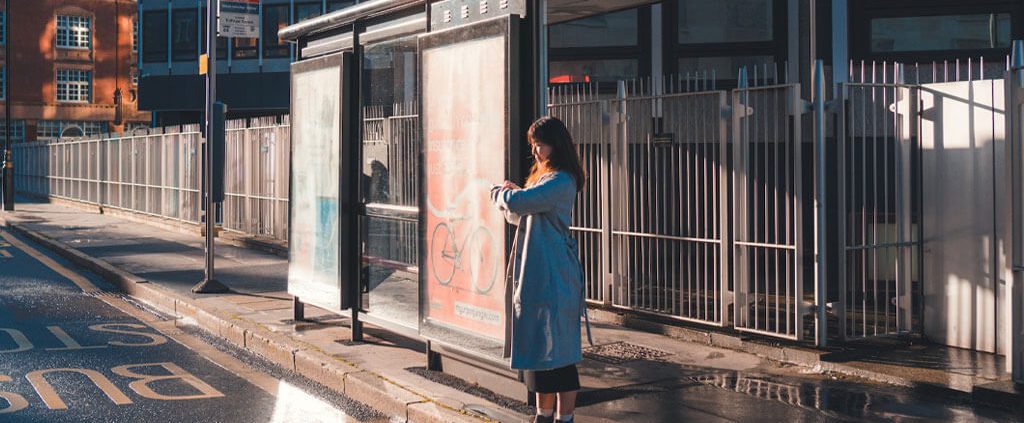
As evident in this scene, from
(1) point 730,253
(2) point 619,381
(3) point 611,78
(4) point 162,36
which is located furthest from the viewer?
(4) point 162,36

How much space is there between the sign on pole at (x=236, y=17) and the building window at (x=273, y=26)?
28.9 m

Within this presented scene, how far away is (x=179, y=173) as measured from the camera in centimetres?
2320

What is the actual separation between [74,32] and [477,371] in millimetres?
67560

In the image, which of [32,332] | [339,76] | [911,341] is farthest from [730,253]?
[32,332]

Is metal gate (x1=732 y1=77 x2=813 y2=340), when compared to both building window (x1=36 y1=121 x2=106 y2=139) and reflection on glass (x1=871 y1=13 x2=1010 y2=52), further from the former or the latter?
building window (x1=36 y1=121 x2=106 y2=139)

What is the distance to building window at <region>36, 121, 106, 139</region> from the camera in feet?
216

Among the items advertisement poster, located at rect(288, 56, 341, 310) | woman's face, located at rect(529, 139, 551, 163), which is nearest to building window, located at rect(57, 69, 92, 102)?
advertisement poster, located at rect(288, 56, 341, 310)

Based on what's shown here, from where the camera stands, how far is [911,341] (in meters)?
8.59

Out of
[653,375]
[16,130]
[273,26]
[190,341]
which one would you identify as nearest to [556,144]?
[653,375]

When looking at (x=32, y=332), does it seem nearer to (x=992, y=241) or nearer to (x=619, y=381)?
(x=619, y=381)

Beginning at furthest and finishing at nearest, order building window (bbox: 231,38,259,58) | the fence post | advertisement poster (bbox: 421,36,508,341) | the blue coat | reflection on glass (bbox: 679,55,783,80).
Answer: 1. building window (bbox: 231,38,259,58)
2. reflection on glass (bbox: 679,55,783,80)
3. the fence post
4. advertisement poster (bbox: 421,36,508,341)
5. the blue coat

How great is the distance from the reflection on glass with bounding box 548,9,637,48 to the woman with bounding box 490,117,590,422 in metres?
8.59

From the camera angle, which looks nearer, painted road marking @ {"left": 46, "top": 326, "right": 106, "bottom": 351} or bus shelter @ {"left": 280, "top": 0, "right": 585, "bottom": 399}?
bus shelter @ {"left": 280, "top": 0, "right": 585, "bottom": 399}

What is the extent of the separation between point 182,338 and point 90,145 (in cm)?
2460
